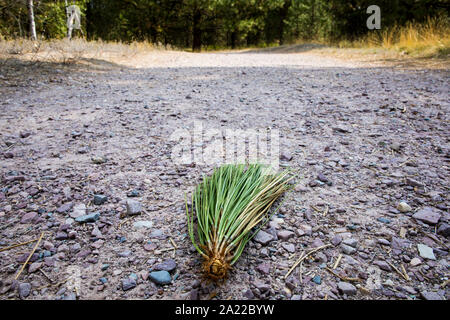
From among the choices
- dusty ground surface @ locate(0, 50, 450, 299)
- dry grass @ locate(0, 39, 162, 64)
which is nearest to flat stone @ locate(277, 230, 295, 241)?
dusty ground surface @ locate(0, 50, 450, 299)

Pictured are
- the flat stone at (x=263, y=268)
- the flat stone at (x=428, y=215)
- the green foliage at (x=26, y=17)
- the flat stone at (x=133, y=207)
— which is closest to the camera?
the flat stone at (x=263, y=268)

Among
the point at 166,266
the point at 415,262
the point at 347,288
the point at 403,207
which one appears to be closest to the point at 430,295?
the point at 415,262

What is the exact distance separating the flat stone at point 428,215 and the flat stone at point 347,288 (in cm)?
66

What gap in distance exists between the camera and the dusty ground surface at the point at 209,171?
109cm

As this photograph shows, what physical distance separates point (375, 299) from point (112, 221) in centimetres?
127

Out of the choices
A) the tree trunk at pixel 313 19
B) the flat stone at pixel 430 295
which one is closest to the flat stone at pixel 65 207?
the flat stone at pixel 430 295

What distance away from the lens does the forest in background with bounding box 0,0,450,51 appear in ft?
36.6

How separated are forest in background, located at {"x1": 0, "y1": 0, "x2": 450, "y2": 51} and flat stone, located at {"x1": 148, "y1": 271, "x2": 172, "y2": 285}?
1095cm

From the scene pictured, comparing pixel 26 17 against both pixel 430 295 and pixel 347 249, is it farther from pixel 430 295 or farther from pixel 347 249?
pixel 430 295

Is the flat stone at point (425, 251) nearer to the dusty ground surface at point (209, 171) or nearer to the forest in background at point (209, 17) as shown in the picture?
the dusty ground surface at point (209, 171)

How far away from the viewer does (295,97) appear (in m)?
3.58

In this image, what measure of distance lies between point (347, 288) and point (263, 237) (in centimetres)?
40
